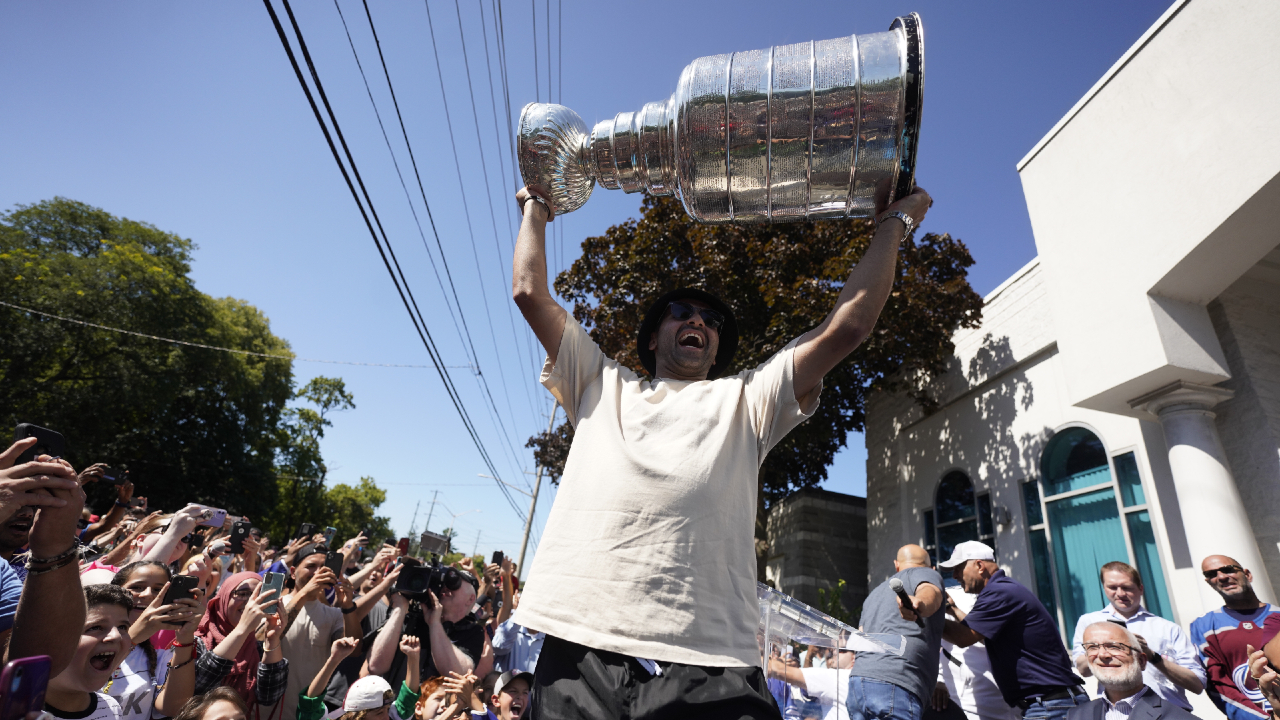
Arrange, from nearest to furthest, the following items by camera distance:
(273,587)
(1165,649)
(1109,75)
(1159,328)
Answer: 1. (273,587)
2. (1165,649)
3. (1159,328)
4. (1109,75)

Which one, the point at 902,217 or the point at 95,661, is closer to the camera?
the point at 902,217

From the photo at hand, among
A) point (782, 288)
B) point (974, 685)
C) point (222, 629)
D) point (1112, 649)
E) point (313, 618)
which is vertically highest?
point (782, 288)

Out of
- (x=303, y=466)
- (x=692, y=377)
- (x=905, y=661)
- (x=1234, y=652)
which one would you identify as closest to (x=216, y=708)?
(x=692, y=377)

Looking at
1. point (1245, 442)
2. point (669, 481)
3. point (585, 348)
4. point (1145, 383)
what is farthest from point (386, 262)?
point (1245, 442)

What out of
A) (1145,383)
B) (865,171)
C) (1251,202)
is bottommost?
(865,171)

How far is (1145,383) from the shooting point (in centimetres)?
677

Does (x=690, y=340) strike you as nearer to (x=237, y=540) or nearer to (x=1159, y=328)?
(x=237, y=540)

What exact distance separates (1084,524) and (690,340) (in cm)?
885

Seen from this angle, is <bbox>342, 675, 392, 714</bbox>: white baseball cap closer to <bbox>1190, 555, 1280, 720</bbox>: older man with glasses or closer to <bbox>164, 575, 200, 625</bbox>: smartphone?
<bbox>164, 575, 200, 625</bbox>: smartphone

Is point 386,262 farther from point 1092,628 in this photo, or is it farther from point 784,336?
point 1092,628

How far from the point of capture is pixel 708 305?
6.41 feet

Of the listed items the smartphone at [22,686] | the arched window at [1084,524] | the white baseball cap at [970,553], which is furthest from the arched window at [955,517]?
the smartphone at [22,686]

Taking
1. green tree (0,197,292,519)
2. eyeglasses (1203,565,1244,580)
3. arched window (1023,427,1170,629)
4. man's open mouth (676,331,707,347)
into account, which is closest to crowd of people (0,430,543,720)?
man's open mouth (676,331,707,347)

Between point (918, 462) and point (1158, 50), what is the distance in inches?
286
